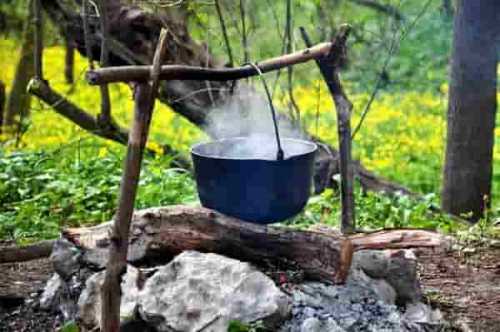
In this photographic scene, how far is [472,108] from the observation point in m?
5.17

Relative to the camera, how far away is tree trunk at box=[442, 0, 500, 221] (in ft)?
16.4

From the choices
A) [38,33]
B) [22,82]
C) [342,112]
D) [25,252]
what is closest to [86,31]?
[38,33]

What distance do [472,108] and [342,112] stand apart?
2.24 metres

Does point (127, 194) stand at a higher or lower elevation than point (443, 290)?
higher

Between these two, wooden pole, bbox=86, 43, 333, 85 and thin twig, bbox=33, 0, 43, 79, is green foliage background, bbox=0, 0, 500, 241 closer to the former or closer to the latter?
thin twig, bbox=33, 0, 43, 79

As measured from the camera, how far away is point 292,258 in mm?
3158

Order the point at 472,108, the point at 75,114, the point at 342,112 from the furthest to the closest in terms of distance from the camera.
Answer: the point at 75,114, the point at 472,108, the point at 342,112

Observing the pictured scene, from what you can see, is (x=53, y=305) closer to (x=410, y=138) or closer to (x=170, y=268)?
(x=170, y=268)

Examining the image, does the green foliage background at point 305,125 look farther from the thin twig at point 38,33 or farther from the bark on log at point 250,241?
the bark on log at point 250,241

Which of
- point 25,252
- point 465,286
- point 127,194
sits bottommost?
point 465,286

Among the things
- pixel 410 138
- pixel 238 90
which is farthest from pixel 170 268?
pixel 410 138

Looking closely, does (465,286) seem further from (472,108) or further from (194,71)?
(194,71)

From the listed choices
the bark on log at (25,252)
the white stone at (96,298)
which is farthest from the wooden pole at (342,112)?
the bark on log at (25,252)

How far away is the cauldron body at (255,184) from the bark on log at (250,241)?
70 millimetres
